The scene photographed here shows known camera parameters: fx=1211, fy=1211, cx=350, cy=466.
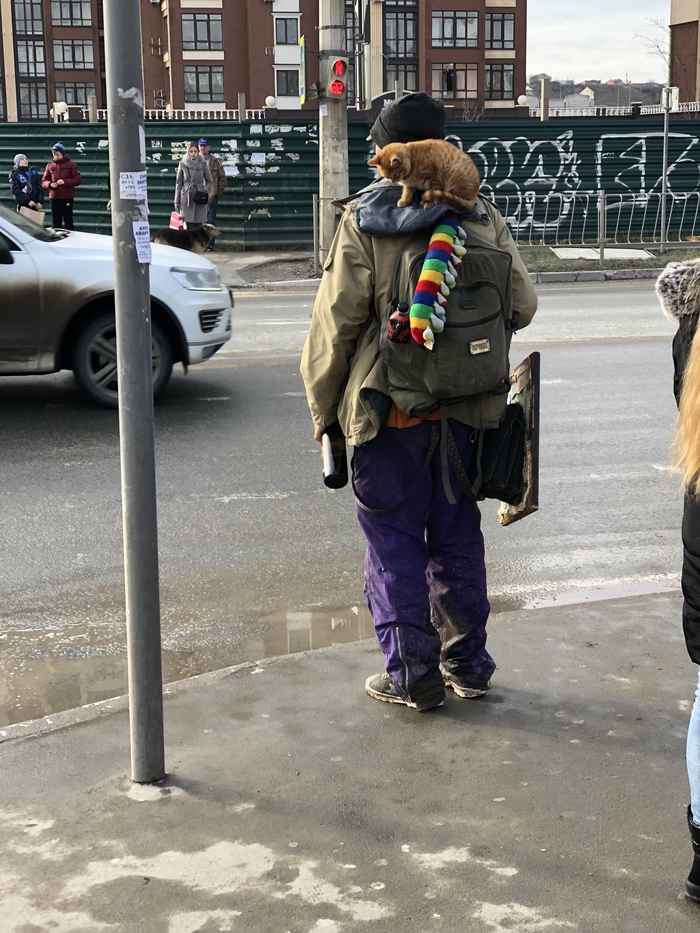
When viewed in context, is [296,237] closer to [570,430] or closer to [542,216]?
[542,216]

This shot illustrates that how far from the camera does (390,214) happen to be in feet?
12.7

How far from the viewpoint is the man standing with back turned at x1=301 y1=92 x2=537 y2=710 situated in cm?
390

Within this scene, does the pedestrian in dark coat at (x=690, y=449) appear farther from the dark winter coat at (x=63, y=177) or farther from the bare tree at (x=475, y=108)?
the bare tree at (x=475, y=108)

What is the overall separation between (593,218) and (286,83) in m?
67.0

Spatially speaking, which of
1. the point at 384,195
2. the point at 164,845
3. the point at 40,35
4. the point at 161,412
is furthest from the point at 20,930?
the point at 40,35

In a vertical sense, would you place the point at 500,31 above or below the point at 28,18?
below

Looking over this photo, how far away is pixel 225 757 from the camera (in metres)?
3.81

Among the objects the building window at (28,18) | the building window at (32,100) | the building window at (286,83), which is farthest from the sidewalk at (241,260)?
the building window at (28,18)

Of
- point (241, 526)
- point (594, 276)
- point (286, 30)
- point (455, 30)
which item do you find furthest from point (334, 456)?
point (455, 30)

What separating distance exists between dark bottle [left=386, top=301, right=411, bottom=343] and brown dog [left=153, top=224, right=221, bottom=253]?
50.1ft

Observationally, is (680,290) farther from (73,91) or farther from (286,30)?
(73,91)

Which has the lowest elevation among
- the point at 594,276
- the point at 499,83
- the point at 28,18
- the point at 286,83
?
the point at 594,276

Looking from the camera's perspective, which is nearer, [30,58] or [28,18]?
[28,18]

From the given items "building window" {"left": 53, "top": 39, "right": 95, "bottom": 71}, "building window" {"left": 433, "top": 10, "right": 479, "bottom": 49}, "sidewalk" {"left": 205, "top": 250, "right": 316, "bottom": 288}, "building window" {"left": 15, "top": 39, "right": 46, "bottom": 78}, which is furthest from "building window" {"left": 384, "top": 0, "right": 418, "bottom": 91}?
"sidewalk" {"left": 205, "top": 250, "right": 316, "bottom": 288}
